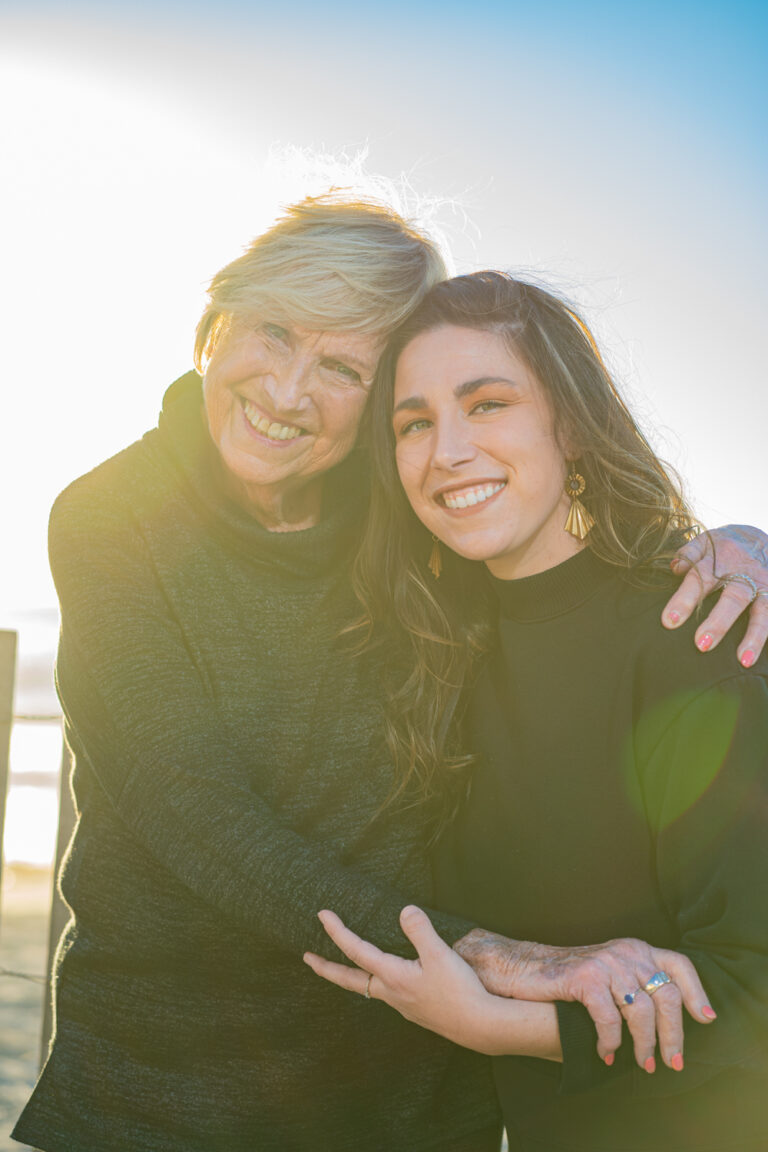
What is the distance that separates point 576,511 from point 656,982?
0.93m

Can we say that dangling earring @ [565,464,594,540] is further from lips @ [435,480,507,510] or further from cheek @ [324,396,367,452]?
cheek @ [324,396,367,452]

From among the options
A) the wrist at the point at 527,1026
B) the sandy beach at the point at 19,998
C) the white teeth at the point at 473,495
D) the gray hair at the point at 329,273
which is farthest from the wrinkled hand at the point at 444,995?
the sandy beach at the point at 19,998

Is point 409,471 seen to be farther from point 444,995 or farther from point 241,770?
point 444,995

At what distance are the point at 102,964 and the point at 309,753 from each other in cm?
56

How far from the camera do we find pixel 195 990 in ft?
5.95

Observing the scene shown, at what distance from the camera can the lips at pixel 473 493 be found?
187 centimetres

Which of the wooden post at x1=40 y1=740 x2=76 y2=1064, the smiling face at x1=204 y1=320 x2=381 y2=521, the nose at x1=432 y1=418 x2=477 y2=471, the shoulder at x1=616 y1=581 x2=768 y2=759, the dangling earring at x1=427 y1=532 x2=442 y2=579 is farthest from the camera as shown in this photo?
the wooden post at x1=40 y1=740 x2=76 y2=1064

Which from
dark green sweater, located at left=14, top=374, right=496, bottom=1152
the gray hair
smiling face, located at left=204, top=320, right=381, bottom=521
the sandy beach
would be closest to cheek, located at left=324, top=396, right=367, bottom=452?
smiling face, located at left=204, top=320, right=381, bottom=521

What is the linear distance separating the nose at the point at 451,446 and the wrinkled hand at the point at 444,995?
0.84 m

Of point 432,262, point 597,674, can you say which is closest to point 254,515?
point 432,262

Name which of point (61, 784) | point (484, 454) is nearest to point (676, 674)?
point (484, 454)

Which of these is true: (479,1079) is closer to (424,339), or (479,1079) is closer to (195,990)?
(195,990)

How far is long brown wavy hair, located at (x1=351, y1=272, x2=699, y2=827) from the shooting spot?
6.38ft

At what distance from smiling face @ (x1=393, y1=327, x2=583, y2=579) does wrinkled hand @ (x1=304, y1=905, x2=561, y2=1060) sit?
0.76 metres
